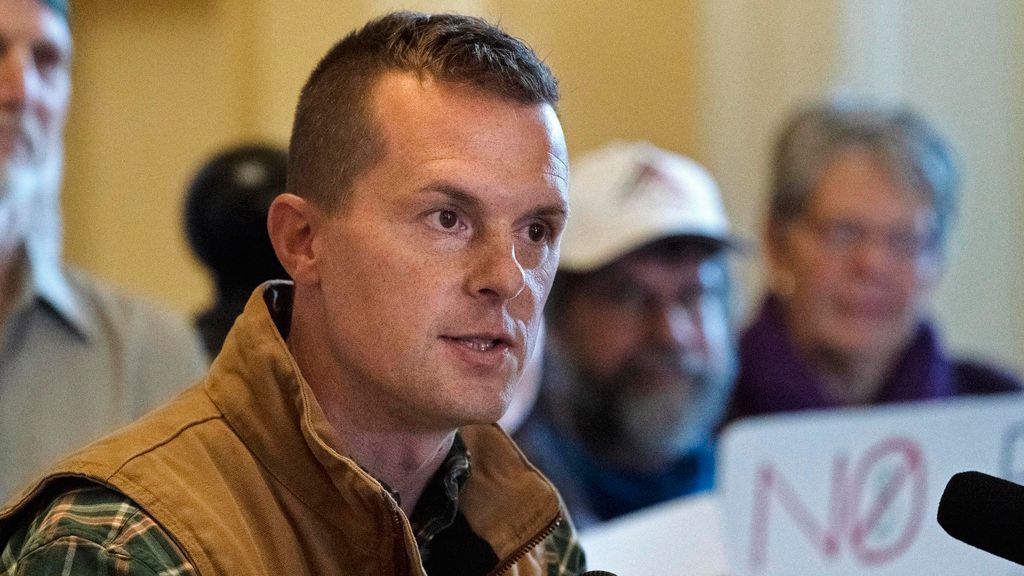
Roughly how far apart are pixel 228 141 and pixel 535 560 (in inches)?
97.5

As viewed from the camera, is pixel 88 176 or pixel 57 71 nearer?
pixel 57 71

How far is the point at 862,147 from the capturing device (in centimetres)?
322

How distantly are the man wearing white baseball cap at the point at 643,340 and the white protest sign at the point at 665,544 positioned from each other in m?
0.74

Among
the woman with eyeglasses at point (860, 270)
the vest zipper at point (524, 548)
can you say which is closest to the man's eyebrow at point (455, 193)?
the vest zipper at point (524, 548)

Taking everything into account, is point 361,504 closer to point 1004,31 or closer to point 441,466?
point 441,466

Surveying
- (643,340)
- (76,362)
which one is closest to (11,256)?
(76,362)

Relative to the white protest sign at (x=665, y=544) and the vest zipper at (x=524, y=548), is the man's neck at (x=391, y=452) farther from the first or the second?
the white protest sign at (x=665, y=544)

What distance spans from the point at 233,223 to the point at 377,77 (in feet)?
3.68

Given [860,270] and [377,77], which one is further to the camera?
[860,270]

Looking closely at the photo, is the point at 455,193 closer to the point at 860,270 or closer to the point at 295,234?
the point at 295,234

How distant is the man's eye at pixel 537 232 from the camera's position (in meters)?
1.18

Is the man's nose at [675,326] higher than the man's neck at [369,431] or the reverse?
the reverse

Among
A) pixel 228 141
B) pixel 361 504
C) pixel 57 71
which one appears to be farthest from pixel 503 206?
pixel 228 141

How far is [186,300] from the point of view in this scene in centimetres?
380
